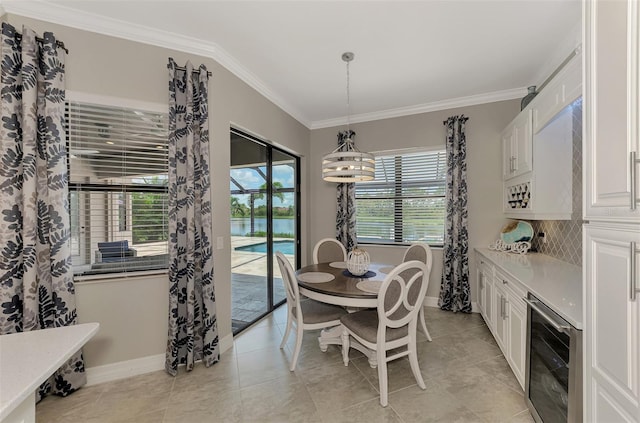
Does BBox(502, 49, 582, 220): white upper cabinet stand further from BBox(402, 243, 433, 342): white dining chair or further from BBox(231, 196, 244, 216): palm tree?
BBox(231, 196, 244, 216): palm tree

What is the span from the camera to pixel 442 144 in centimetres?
393

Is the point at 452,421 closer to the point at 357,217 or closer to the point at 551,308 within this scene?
the point at 551,308

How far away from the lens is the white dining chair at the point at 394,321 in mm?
2021

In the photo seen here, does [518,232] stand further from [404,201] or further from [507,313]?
[404,201]

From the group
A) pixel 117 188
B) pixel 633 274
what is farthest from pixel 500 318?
pixel 117 188

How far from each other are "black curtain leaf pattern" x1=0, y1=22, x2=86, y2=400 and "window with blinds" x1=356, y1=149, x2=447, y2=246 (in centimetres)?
364

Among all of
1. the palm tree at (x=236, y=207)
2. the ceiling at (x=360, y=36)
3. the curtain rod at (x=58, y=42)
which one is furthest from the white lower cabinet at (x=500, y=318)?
the curtain rod at (x=58, y=42)

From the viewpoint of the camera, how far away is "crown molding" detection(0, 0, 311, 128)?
1.99m

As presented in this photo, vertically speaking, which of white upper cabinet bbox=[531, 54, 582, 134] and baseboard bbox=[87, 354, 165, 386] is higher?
white upper cabinet bbox=[531, 54, 582, 134]

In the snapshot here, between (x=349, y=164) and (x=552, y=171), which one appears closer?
(x=349, y=164)

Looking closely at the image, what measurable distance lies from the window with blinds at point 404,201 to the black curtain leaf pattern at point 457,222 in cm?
23

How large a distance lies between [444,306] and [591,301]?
275 cm

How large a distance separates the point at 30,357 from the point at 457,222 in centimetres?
398

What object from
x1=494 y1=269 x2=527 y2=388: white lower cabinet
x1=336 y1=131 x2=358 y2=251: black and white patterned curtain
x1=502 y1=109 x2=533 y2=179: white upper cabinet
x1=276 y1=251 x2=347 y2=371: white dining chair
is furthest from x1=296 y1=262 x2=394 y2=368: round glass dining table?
x1=502 y1=109 x2=533 y2=179: white upper cabinet
